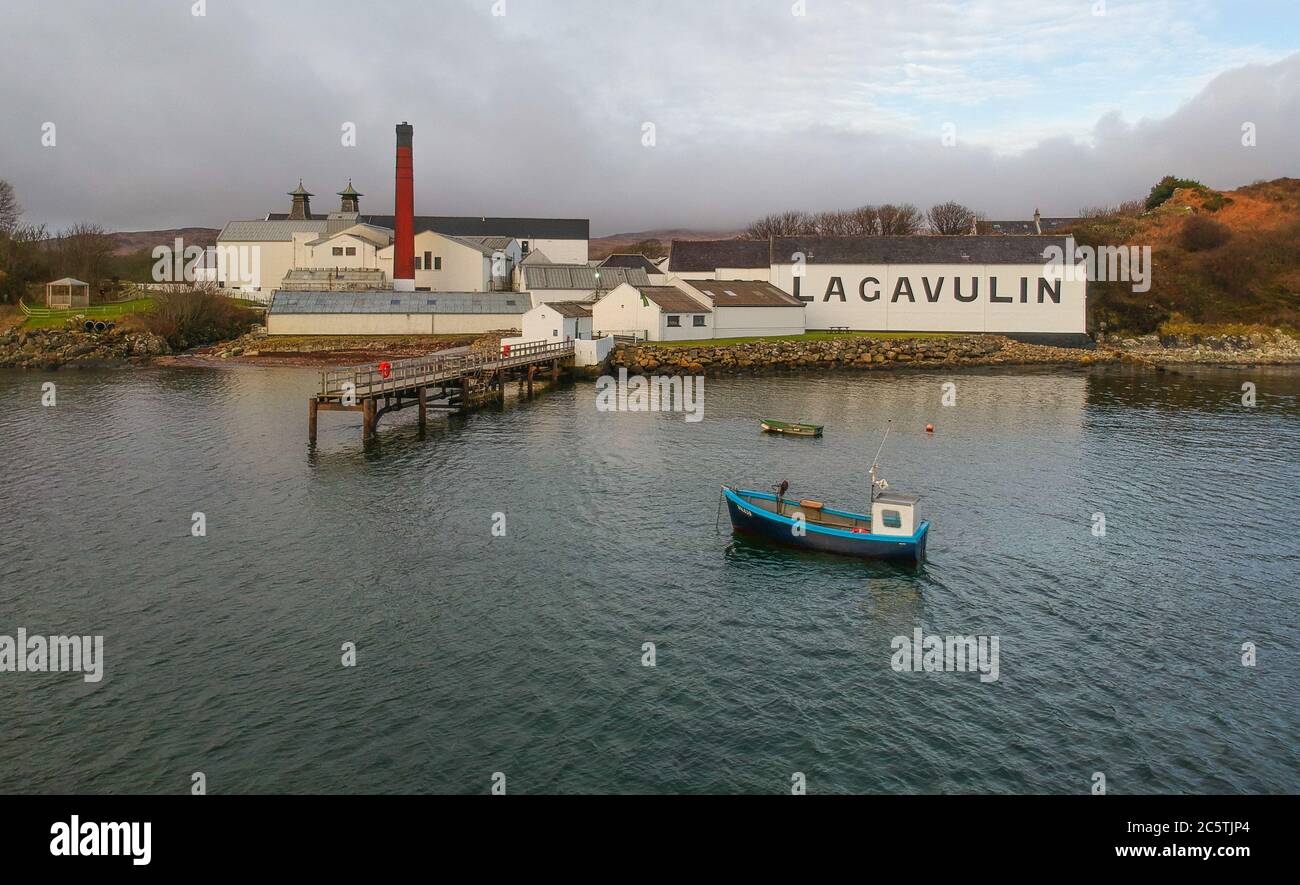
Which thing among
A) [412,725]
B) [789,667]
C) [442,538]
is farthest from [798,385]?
[412,725]

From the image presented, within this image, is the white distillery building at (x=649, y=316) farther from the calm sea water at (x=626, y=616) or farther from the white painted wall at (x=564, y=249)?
the white painted wall at (x=564, y=249)

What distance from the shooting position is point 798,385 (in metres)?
66.1

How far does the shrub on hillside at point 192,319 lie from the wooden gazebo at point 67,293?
7731 mm

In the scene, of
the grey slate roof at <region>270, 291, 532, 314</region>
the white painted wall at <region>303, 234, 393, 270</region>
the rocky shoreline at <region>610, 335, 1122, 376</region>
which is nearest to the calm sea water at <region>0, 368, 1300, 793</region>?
the rocky shoreline at <region>610, 335, 1122, 376</region>

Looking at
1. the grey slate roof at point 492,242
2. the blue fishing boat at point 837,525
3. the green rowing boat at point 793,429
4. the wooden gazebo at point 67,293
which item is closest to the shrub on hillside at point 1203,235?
the grey slate roof at point 492,242

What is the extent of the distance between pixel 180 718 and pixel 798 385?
52036 millimetres

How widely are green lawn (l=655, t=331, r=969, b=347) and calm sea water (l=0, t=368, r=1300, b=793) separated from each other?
34829 millimetres

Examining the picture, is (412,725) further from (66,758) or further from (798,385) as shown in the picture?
(798,385)

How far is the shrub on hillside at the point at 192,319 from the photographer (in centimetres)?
8331

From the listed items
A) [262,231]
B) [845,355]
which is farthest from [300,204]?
[845,355]

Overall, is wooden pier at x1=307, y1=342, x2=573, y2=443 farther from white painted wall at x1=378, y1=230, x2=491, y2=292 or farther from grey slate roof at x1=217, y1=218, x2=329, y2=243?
grey slate roof at x1=217, y1=218, x2=329, y2=243

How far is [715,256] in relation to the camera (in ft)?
332

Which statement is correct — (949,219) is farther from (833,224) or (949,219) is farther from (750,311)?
(750,311)
